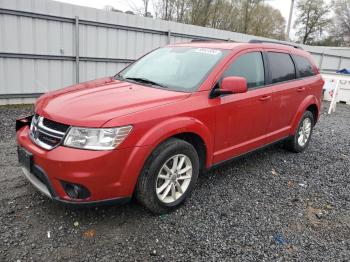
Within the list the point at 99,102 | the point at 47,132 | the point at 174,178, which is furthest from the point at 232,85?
the point at 47,132

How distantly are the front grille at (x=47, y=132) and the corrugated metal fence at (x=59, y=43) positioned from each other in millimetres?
4945

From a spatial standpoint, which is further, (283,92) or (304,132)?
(304,132)

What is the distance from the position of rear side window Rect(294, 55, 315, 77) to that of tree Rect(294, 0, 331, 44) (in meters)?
43.7

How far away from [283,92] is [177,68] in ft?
5.67

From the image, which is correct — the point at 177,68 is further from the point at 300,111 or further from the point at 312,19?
the point at 312,19

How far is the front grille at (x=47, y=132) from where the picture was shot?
112 inches

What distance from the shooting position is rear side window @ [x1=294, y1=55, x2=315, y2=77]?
525 cm

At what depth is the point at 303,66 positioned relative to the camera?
5.40m

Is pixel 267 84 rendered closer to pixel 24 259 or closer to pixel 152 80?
pixel 152 80

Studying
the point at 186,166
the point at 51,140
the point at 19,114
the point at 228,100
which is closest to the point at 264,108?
the point at 228,100

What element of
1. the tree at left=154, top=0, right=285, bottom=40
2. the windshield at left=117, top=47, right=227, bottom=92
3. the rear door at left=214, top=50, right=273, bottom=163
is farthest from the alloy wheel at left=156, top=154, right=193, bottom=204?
the tree at left=154, top=0, right=285, bottom=40

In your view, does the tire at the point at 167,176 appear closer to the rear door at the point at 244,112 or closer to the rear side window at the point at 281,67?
the rear door at the point at 244,112

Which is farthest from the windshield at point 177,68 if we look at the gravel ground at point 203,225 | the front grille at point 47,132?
the gravel ground at point 203,225

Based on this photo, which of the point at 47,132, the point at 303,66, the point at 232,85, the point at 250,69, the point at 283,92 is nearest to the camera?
the point at 47,132
